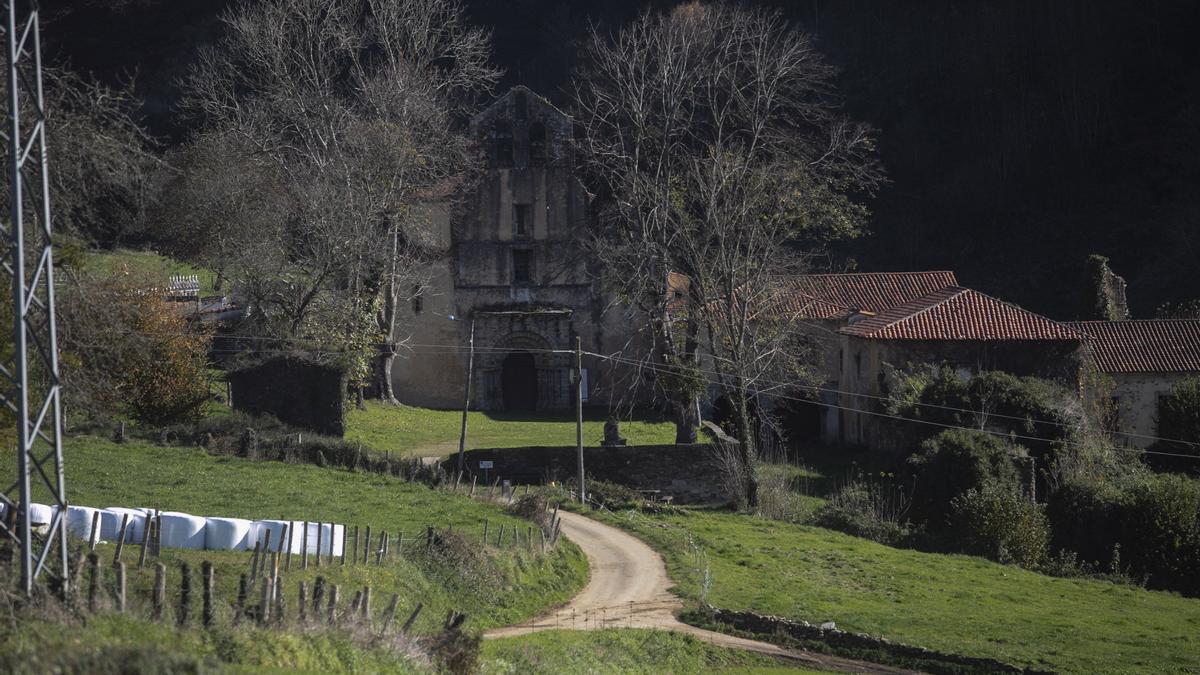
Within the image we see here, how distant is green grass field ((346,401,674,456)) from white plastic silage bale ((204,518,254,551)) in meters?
17.0

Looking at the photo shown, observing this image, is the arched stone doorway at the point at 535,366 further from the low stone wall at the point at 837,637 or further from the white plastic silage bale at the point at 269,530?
the white plastic silage bale at the point at 269,530

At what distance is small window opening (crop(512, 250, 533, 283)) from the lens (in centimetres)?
5184

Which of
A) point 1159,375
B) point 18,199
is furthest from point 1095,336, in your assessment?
point 18,199

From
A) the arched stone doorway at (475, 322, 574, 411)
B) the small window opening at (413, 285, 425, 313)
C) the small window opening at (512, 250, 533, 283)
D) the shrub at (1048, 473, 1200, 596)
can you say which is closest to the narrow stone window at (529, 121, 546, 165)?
the small window opening at (512, 250, 533, 283)

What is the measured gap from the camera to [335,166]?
1826 inches

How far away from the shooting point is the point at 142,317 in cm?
3609

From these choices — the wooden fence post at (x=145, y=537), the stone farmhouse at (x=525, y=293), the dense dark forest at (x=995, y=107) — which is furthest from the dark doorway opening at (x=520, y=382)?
the wooden fence post at (x=145, y=537)

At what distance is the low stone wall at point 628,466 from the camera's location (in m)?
38.5

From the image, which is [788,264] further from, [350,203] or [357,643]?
[357,643]

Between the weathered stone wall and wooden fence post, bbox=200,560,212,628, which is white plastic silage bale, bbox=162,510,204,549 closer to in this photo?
wooden fence post, bbox=200,560,212,628

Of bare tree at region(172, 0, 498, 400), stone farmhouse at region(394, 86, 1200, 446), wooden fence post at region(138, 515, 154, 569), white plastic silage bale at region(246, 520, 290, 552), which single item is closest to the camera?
wooden fence post at region(138, 515, 154, 569)

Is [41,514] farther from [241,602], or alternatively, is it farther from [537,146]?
[537,146]

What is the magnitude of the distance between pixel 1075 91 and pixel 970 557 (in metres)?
46.7

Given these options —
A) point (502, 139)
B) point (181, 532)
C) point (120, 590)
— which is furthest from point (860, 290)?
point (120, 590)
